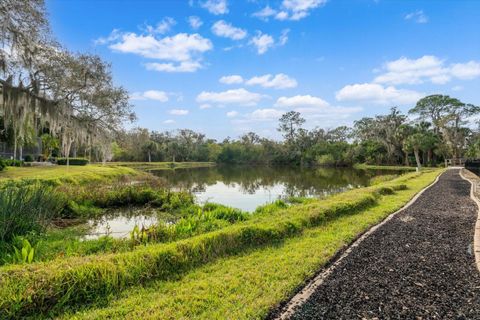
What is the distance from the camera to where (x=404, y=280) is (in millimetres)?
4113

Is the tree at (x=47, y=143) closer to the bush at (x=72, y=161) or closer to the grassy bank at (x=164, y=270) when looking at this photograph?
the bush at (x=72, y=161)

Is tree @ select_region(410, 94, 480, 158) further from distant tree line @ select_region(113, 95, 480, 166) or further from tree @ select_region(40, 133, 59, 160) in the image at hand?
tree @ select_region(40, 133, 59, 160)

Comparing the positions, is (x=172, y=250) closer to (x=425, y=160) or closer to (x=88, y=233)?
(x=88, y=233)

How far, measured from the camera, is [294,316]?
126 inches

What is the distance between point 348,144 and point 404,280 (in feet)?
208

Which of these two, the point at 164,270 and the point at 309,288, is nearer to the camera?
the point at 309,288

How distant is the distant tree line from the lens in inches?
1781

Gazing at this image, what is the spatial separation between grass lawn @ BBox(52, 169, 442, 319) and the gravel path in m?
0.40

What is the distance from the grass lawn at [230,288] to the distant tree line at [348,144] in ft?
63.4

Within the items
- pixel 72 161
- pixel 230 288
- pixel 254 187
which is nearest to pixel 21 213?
pixel 230 288

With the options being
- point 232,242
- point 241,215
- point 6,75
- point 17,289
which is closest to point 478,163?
point 241,215

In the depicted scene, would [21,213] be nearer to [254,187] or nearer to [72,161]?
[254,187]

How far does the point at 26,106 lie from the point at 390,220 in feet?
50.7

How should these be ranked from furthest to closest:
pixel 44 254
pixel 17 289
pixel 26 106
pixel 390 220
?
pixel 26 106, pixel 390 220, pixel 44 254, pixel 17 289
